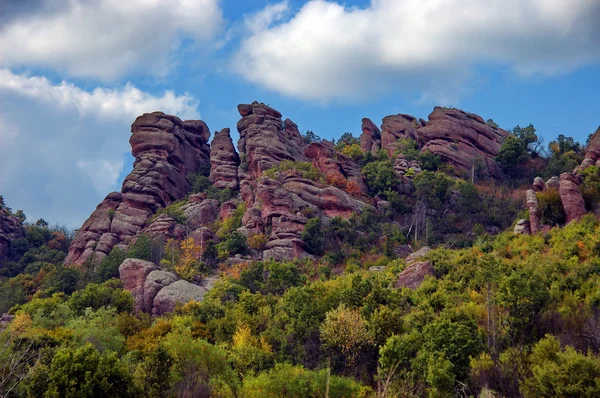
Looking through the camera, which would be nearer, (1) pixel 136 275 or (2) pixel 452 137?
(1) pixel 136 275

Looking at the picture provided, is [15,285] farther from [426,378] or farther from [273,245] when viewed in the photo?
[426,378]

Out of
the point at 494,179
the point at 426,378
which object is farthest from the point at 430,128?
the point at 426,378

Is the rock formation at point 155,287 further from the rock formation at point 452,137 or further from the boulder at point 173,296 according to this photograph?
the rock formation at point 452,137

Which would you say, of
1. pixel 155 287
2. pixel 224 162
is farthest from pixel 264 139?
pixel 155 287

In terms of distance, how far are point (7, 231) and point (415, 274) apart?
60124 millimetres

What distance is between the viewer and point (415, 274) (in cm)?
3988

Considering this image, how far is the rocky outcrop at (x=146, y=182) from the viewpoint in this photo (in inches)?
2645

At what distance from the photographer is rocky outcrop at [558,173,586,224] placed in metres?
42.9

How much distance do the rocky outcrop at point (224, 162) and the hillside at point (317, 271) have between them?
0.32 m

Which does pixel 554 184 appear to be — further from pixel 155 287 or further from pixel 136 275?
pixel 136 275

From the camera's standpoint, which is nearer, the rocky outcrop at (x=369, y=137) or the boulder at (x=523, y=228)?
the boulder at (x=523, y=228)

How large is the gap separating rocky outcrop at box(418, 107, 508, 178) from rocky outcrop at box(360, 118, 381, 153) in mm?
8681

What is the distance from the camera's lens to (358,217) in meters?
60.2

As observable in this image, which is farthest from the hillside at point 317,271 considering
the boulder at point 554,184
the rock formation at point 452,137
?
the rock formation at point 452,137
